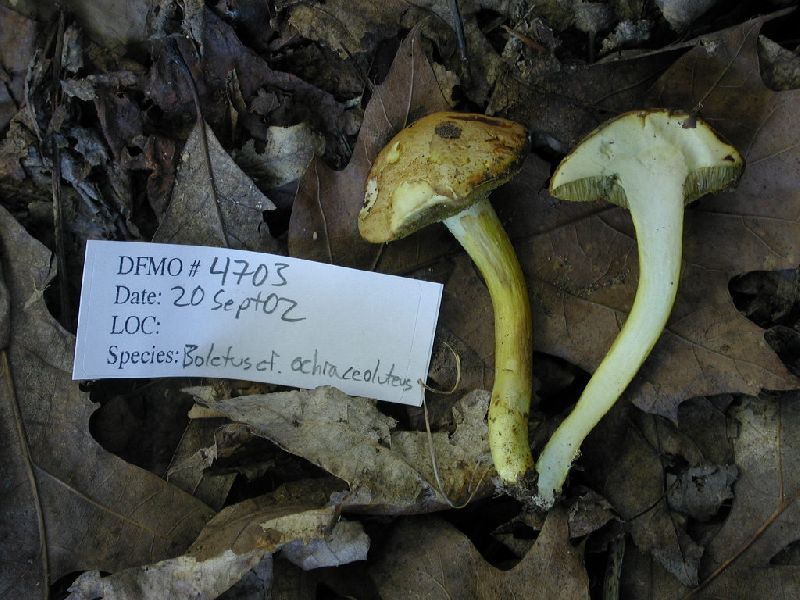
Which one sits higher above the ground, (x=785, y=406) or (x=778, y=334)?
(x=778, y=334)

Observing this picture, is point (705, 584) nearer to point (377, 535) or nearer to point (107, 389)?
point (377, 535)

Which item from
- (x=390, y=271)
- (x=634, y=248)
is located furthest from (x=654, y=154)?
(x=390, y=271)

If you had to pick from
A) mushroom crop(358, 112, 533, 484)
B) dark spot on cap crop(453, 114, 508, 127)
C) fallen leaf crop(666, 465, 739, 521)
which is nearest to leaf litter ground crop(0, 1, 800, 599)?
fallen leaf crop(666, 465, 739, 521)

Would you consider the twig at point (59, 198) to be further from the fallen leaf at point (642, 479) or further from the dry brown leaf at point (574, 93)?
the fallen leaf at point (642, 479)

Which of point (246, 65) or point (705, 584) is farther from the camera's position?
point (246, 65)

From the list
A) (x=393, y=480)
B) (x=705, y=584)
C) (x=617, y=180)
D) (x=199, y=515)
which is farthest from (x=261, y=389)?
(x=705, y=584)

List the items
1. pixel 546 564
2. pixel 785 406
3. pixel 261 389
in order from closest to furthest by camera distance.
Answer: pixel 546 564 → pixel 785 406 → pixel 261 389

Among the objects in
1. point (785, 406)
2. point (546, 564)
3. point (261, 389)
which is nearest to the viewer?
point (546, 564)

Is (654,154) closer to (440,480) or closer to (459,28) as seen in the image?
(459,28)
